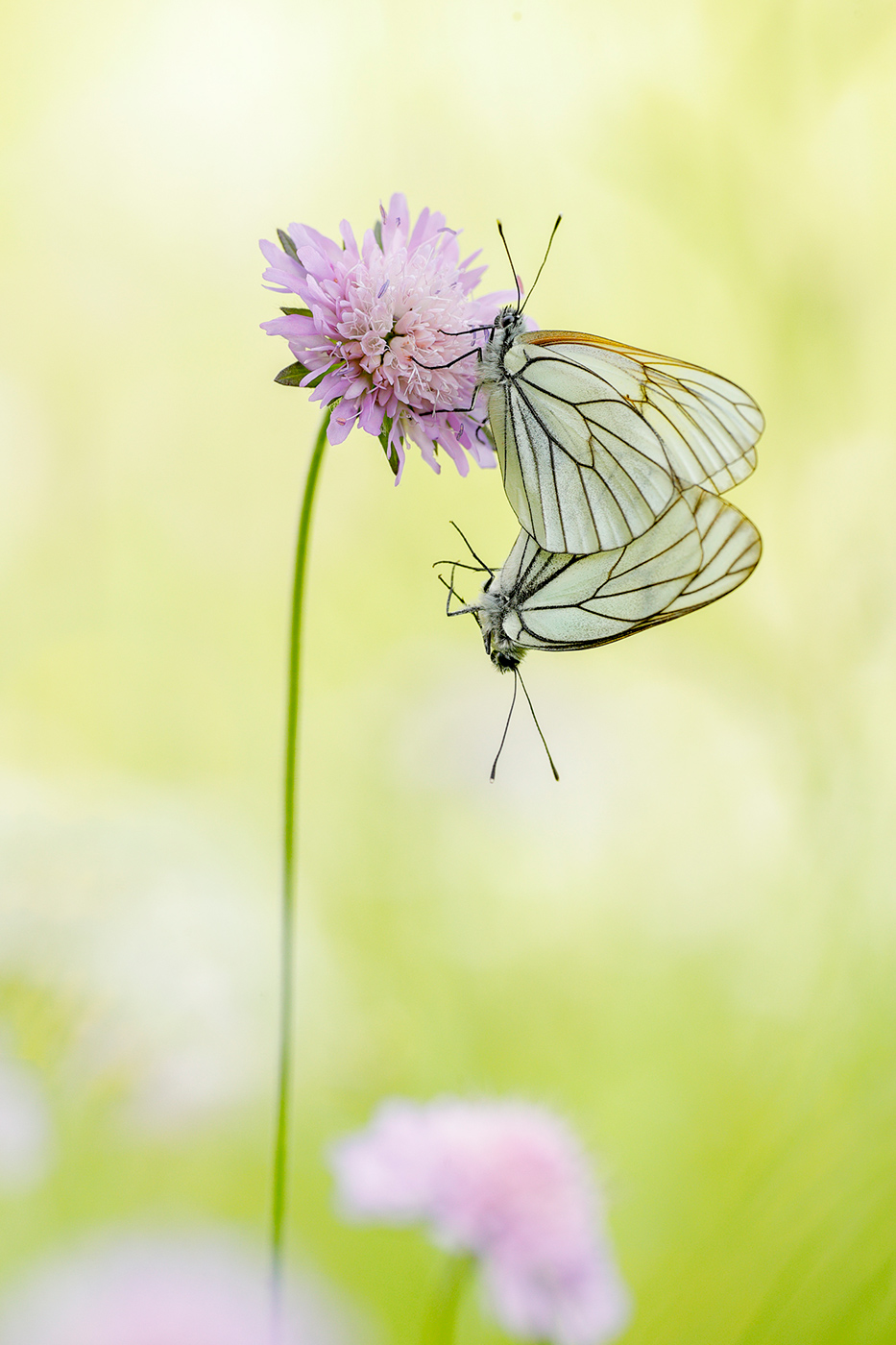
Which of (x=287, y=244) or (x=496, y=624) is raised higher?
(x=287, y=244)

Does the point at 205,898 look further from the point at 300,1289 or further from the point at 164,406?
the point at 164,406

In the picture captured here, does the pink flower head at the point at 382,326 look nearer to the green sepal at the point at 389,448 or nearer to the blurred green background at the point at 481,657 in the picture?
the green sepal at the point at 389,448

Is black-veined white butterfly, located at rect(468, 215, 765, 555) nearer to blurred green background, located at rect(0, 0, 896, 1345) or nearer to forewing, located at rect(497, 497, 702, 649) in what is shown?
forewing, located at rect(497, 497, 702, 649)

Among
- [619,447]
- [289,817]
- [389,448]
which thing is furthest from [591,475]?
[289,817]

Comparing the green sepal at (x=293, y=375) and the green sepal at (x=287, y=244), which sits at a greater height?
the green sepal at (x=287, y=244)

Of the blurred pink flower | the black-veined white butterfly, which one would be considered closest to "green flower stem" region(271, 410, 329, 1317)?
the blurred pink flower

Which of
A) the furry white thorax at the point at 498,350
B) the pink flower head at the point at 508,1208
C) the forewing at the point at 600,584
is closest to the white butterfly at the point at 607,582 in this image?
the forewing at the point at 600,584

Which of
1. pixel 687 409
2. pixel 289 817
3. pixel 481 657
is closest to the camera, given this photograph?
pixel 289 817

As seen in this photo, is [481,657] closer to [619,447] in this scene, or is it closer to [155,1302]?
[619,447]
